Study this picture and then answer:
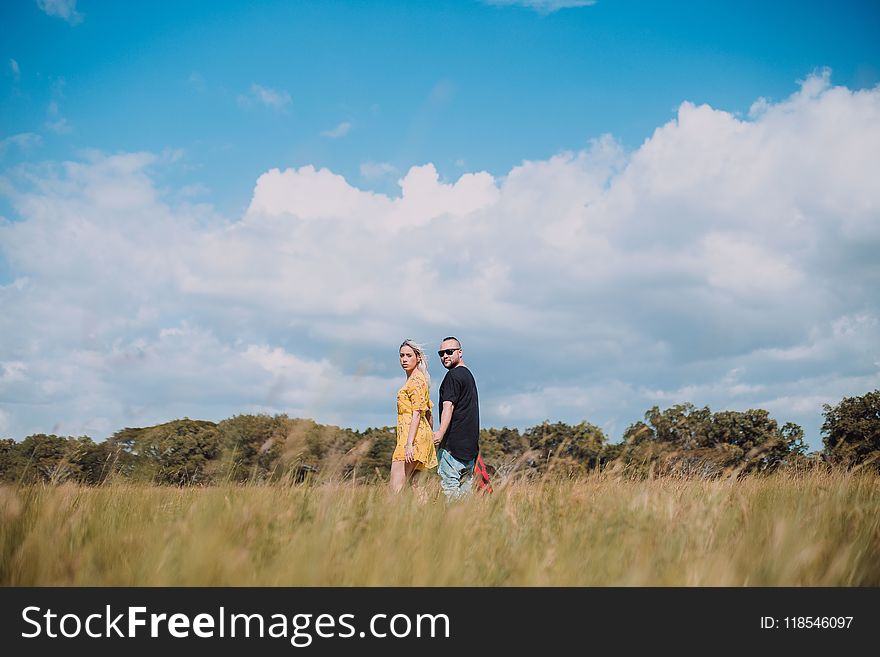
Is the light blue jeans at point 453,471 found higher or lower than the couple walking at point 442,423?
lower

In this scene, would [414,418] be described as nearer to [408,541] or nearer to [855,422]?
[408,541]

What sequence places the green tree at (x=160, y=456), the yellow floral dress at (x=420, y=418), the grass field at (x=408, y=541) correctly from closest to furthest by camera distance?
the grass field at (x=408, y=541)
the green tree at (x=160, y=456)
the yellow floral dress at (x=420, y=418)

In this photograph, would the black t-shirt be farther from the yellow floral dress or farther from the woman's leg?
the woman's leg

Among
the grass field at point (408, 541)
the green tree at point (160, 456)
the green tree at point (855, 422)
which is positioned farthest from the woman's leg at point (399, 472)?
the green tree at point (855, 422)

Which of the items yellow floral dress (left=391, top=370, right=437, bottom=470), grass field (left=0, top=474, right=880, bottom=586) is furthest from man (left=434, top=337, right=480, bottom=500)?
grass field (left=0, top=474, right=880, bottom=586)

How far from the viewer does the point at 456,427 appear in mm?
8219

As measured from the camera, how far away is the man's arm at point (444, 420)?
26.7ft

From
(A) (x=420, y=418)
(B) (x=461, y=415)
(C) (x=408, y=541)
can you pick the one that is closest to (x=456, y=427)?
(B) (x=461, y=415)

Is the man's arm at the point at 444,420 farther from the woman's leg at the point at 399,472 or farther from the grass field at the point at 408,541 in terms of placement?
the grass field at the point at 408,541

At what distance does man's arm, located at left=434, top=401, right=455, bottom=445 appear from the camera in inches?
320

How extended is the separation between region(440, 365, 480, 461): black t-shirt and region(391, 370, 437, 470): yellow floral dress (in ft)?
0.88

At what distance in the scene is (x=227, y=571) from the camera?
3.54 metres

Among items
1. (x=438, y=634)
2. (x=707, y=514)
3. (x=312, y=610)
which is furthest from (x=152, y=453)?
(x=707, y=514)

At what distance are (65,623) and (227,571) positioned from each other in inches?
32.5
